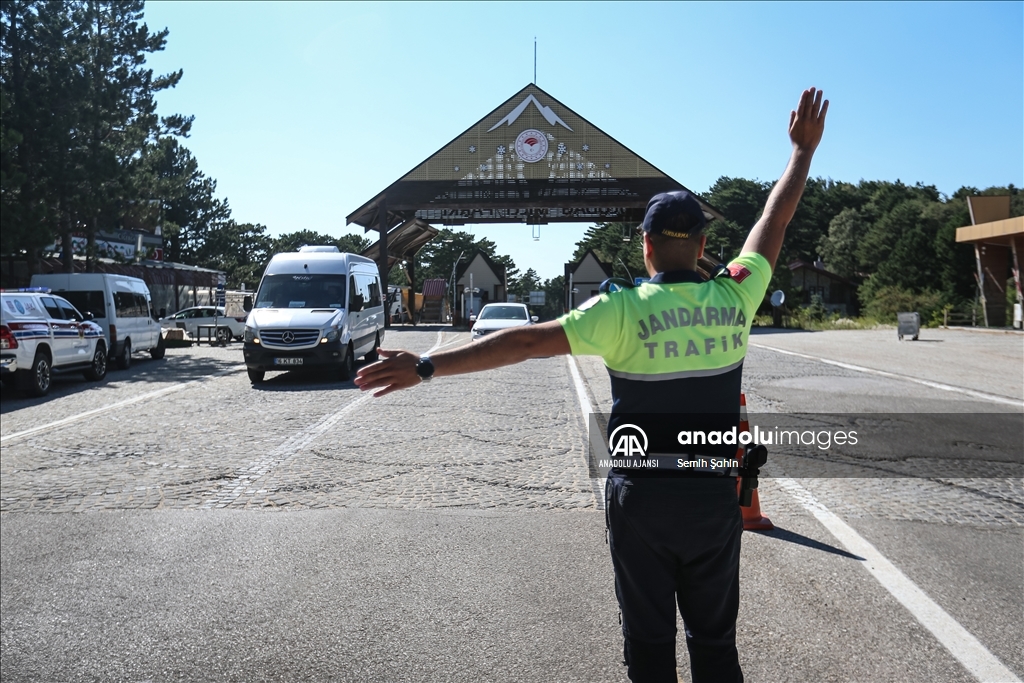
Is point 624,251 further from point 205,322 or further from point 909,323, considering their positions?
point 205,322

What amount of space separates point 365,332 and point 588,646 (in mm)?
15391

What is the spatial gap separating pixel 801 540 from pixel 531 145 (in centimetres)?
4018

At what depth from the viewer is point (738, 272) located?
2941 mm

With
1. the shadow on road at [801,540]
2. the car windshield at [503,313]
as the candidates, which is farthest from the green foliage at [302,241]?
the shadow on road at [801,540]

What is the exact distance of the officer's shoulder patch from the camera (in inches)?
115

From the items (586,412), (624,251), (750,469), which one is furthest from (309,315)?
(750,469)

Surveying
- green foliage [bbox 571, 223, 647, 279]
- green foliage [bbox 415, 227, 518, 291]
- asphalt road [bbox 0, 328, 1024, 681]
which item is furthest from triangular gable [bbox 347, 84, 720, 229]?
green foliage [bbox 415, 227, 518, 291]

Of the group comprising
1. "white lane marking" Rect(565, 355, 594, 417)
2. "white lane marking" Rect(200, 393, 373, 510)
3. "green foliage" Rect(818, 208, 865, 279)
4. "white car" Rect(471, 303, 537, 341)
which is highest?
"green foliage" Rect(818, 208, 865, 279)

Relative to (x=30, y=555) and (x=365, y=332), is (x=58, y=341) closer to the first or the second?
(x=365, y=332)

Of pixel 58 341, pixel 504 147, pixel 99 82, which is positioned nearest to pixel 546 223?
pixel 504 147

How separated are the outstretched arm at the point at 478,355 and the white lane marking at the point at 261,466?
2862 millimetres

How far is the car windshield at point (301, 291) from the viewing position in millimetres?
17156

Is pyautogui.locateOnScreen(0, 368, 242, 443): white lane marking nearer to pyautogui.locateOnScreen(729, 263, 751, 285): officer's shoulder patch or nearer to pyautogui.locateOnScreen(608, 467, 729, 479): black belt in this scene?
pyautogui.locateOnScreen(608, 467, 729, 479): black belt

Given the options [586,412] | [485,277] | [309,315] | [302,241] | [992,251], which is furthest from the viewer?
[302,241]
